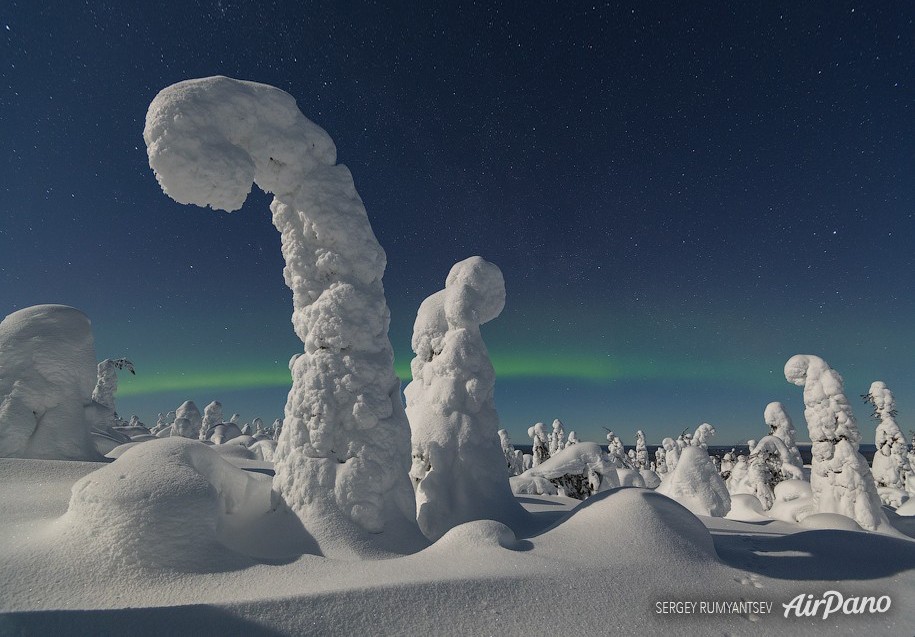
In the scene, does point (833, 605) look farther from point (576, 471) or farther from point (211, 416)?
point (211, 416)

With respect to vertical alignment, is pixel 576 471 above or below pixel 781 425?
below

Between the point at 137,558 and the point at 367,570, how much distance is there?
236 cm

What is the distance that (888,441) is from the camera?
2475 cm

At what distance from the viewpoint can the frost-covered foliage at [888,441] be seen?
24438mm

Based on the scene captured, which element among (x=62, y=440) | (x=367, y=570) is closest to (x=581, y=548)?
(x=367, y=570)

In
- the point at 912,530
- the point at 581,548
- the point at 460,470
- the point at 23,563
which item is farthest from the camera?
the point at 912,530

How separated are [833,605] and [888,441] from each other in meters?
27.2

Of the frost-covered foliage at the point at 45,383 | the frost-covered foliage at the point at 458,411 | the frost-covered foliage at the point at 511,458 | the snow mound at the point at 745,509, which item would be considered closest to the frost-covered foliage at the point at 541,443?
the frost-covered foliage at the point at 511,458

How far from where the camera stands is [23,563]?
14.9 feet

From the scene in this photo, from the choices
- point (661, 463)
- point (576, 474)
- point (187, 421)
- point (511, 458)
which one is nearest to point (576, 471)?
point (576, 474)

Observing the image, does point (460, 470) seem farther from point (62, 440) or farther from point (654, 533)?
point (62, 440)

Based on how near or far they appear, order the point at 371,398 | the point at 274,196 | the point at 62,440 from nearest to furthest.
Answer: the point at 371,398, the point at 274,196, the point at 62,440

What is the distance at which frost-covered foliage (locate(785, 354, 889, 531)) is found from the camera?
1491cm

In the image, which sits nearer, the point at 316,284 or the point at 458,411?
the point at 316,284
